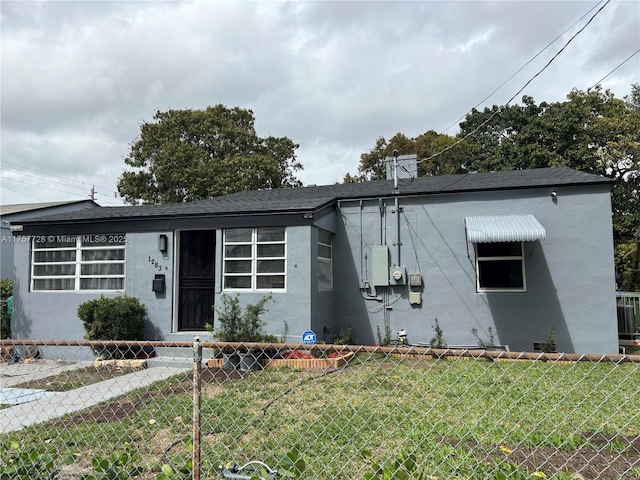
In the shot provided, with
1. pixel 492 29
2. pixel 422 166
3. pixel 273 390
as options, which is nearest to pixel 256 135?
pixel 422 166

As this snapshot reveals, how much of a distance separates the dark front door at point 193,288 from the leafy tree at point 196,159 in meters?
14.8

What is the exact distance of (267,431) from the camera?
4.68m

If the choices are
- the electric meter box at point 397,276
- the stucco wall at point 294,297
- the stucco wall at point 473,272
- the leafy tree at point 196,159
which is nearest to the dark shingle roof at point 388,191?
the stucco wall at point 473,272

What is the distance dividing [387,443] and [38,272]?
1065cm

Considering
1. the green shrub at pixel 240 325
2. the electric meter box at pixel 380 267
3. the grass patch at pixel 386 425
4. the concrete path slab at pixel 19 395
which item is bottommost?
the concrete path slab at pixel 19 395

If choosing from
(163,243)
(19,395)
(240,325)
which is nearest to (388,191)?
(240,325)

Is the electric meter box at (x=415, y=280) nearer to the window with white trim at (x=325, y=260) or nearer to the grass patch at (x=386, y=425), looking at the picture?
the window with white trim at (x=325, y=260)

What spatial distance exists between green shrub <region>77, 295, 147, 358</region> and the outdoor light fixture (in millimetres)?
1438

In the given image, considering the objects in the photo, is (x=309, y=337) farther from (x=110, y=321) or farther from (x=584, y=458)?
(x=584, y=458)

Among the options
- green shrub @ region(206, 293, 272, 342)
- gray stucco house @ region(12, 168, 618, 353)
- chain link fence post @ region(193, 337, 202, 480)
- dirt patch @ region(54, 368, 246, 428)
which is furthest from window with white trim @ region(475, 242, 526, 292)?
chain link fence post @ region(193, 337, 202, 480)

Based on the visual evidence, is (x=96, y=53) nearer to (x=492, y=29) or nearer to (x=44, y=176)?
(x=492, y=29)

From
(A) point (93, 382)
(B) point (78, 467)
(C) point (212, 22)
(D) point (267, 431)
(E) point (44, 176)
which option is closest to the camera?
(B) point (78, 467)

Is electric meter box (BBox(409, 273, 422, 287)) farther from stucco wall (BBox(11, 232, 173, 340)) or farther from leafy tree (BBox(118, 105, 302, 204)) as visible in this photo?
leafy tree (BBox(118, 105, 302, 204))

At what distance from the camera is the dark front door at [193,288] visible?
1079cm
